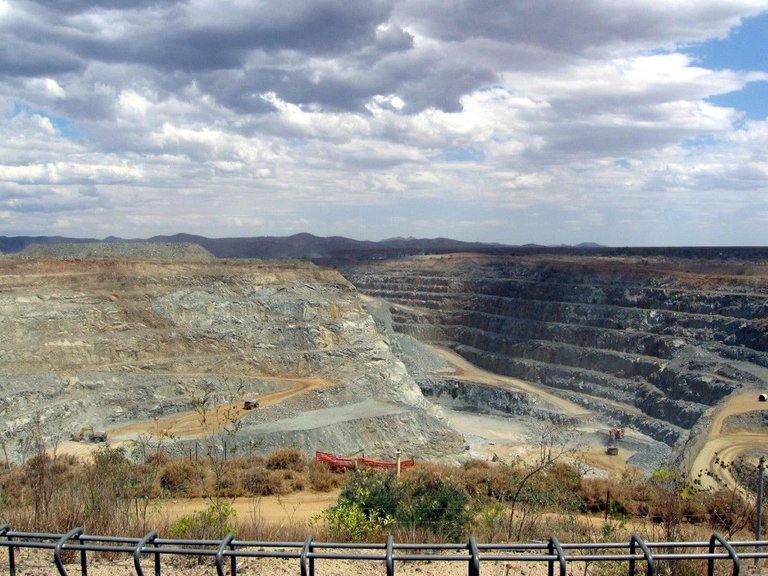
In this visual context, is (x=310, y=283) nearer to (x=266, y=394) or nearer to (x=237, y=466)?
(x=266, y=394)

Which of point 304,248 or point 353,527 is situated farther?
point 304,248

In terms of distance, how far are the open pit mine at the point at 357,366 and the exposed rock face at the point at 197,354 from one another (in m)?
0.11

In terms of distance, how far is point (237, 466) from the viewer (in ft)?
69.6

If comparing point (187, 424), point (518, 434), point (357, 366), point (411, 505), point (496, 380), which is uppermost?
point (411, 505)

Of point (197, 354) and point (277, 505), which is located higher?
point (197, 354)

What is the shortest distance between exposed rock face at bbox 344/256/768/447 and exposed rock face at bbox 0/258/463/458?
1783cm

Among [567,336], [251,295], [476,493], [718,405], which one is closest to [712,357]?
[718,405]

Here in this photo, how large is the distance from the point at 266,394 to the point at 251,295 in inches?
434

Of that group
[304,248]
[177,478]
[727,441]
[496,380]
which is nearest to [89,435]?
[177,478]

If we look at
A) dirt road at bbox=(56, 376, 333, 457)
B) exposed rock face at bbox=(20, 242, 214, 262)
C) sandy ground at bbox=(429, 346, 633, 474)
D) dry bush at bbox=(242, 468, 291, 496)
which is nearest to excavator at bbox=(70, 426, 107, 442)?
dirt road at bbox=(56, 376, 333, 457)

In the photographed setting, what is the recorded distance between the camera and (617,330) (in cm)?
5828

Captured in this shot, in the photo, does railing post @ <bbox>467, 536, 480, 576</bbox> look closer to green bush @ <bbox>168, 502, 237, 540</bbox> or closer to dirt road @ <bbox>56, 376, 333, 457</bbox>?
green bush @ <bbox>168, 502, 237, 540</bbox>

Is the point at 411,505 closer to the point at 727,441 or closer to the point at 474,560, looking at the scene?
the point at 474,560

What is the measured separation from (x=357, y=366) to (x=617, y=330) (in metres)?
27.7
